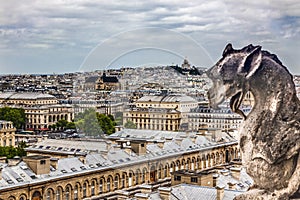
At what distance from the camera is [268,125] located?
17.3 ft

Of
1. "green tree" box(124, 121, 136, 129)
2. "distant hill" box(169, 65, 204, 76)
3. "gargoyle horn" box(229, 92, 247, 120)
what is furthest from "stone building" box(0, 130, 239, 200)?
"gargoyle horn" box(229, 92, 247, 120)

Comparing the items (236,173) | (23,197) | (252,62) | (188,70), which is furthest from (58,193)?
(252,62)

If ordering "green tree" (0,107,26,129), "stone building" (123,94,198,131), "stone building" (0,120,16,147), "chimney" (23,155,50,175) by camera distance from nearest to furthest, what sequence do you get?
1. "stone building" (123,94,198,131)
2. "chimney" (23,155,50,175)
3. "stone building" (0,120,16,147)
4. "green tree" (0,107,26,129)

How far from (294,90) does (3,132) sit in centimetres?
7207

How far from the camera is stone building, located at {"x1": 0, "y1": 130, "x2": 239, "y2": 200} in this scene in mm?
28750

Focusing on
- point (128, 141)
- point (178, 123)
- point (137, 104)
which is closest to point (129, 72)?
point (137, 104)

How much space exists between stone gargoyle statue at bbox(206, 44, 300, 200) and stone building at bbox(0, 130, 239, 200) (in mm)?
19063

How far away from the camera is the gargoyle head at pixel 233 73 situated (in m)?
5.39

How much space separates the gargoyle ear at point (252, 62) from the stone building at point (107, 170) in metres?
19.2

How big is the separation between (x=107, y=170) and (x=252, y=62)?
2864 centimetres

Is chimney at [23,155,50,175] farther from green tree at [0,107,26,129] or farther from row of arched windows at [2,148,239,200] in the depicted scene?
green tree at [0,107,26,129]

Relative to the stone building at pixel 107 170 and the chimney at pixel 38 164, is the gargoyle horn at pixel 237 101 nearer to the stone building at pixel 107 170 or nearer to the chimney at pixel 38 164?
the stone building at pixel 107 170

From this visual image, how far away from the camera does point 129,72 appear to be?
1800 centimetres

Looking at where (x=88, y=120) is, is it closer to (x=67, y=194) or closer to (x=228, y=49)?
(x=67, y=194)
